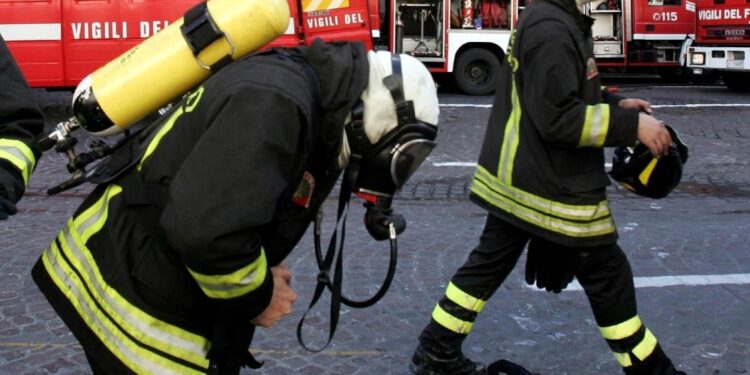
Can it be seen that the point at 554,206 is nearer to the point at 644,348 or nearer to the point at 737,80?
the point at 644,348

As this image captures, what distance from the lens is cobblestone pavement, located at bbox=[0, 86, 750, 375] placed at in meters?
4.02

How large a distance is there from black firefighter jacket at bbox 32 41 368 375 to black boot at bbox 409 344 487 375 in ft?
4.70

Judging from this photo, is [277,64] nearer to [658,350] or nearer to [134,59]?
[134,59]

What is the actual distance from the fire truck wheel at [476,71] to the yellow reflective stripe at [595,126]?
11.2m

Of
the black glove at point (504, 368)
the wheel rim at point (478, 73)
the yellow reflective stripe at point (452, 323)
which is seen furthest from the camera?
the wheel rim at point (478, 73)

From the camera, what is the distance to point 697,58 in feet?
49.2

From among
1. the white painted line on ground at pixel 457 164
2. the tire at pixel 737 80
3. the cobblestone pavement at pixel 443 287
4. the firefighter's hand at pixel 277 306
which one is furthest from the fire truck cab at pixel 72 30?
the firefighter's hand at pixel 277 306

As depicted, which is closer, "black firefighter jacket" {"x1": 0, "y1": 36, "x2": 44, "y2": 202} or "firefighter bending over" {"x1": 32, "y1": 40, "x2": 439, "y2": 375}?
"firefighter bending over" {"x1": 32, "y1": 40, "x2": 439, "y2": 375}

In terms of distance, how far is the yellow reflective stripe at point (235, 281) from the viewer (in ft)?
6.47

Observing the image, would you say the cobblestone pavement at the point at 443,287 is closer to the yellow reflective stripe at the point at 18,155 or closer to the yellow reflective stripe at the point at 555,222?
the yellow reflective stripe at the point at 555,222

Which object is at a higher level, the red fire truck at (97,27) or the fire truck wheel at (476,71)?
the red fire truck at (97,27)

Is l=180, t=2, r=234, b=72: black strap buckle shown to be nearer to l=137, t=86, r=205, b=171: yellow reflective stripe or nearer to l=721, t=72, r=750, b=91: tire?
l=137, t=86, r=205, b=171: yellow reflective stripe

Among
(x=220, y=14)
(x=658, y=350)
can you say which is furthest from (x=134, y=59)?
(x=658, y=350)

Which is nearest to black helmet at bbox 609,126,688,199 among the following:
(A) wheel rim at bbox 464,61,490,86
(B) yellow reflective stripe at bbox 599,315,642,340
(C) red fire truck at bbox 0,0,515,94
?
(B) yellow reflective stripe at bbox 599,315,642,340
